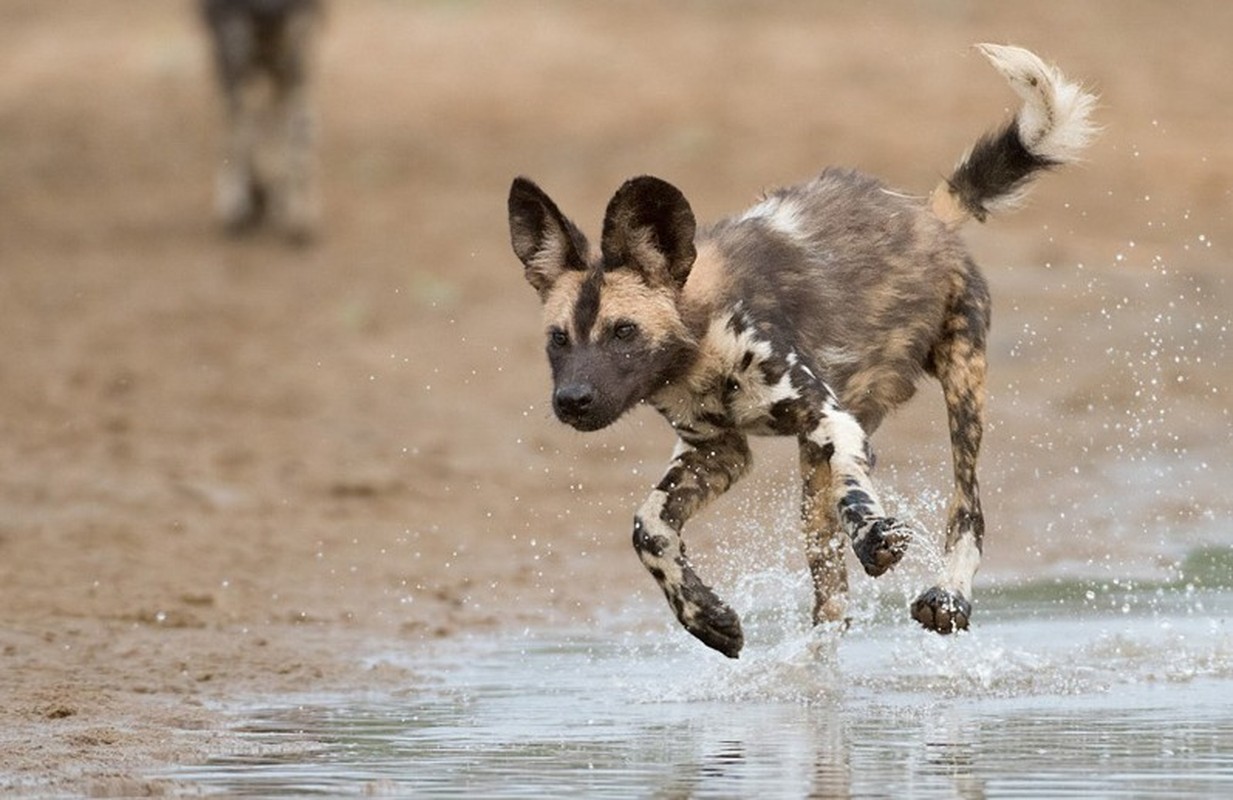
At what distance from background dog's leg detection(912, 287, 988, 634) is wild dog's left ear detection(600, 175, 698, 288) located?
113 cm

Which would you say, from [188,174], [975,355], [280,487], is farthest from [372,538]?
[188,174]

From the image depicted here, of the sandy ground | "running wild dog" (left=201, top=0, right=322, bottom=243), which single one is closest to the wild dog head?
the sandy ground

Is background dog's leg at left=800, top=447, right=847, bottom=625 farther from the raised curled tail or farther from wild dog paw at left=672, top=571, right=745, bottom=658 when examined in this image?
the raised curled tail

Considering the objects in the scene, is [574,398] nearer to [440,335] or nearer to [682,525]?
[682,525]

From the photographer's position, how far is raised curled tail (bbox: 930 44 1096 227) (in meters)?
6.92

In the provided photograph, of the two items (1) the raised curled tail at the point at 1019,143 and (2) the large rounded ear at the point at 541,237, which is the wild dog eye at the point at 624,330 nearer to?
(2) the large rounded ear at the point at 541,237

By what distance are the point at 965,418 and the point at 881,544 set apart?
1.19 m

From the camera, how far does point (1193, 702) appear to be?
5.77 meters

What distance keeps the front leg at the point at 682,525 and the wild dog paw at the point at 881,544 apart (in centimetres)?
39

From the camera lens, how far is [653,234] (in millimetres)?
6016

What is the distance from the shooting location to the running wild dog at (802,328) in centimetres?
596

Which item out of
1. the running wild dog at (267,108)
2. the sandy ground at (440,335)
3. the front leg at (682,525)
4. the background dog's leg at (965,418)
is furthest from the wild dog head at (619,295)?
the running wild dog at (267,108)

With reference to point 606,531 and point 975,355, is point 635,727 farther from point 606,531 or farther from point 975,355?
point 606,531

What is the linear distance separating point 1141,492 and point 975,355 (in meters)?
2.74
